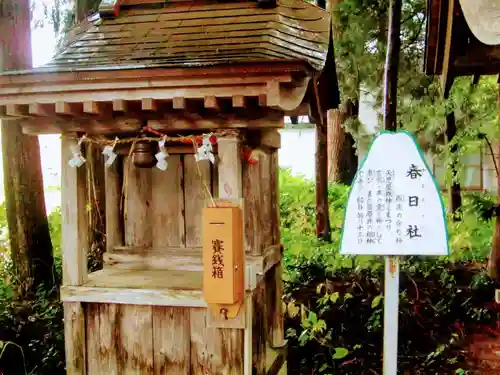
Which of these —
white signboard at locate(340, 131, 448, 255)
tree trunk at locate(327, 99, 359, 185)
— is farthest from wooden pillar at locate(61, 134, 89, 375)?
tree trunk at locate(327, 99, 359, 185)

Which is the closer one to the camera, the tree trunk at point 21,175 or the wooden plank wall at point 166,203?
the wooden plank wall at point 166,203

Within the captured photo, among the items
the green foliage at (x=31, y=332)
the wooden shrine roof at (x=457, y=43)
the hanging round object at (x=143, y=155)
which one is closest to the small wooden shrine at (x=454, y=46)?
the wooden shrine roof at (x=457, y=43)

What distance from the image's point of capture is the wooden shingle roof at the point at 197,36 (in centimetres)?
414

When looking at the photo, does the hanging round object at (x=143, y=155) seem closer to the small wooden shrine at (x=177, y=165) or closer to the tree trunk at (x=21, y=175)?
the small wooden shrine at (x=177, y=165)

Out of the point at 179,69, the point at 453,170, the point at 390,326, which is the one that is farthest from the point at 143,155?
the point at 453,170

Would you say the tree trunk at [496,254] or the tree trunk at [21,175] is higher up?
the tree trunk at [21,175]

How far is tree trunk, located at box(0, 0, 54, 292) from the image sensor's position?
703cm

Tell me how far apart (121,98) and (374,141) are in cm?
191

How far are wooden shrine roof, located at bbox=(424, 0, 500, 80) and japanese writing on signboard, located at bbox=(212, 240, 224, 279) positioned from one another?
10.2 feet

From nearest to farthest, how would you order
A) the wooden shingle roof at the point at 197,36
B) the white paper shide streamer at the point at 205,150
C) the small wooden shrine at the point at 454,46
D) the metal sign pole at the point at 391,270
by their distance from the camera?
the metal sign pole at the point at 391,270
the white paper shide streamer at the point at 205,150
the wooden shingle roof at the point at 197,36
the small wooden shrine at the point at 454,46

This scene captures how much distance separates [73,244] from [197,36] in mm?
2133

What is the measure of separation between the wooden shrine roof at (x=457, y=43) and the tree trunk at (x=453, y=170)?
13.1 ft

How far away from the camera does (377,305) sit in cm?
733

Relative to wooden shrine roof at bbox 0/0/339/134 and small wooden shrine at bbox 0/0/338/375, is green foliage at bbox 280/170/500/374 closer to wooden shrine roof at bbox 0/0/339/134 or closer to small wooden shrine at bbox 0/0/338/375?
small wooden shrine at bbox 0/0/338/375
